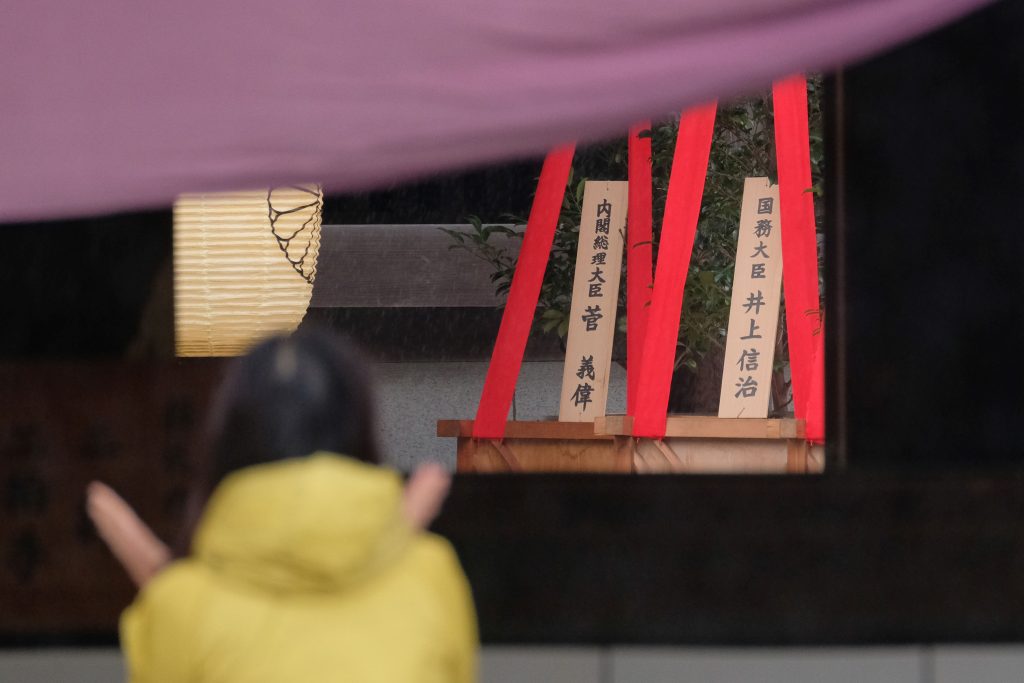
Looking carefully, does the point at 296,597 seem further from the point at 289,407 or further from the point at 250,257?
the point at 250,257

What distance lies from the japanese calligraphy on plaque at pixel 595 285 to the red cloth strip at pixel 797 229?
916mm

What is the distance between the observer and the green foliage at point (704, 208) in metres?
5.98

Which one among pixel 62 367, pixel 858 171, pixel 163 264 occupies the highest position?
pixel 858 171

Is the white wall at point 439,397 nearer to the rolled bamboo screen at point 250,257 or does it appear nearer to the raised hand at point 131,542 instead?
the rolled bamboo screen at point 250,257

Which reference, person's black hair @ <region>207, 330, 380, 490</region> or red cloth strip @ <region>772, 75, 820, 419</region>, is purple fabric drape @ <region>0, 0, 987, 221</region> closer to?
person's black hair @ <region>207, 330, 380, 490</region>

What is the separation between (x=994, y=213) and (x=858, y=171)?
1.23 feet

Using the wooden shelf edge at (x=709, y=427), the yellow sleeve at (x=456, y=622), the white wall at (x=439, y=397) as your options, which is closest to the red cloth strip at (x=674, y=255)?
the wooden shelf edge at (x=709, y=427)

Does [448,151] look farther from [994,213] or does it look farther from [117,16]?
[994,213]

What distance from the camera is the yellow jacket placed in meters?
1.73

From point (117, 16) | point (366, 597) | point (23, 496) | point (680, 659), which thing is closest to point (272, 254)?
point (23, 496)

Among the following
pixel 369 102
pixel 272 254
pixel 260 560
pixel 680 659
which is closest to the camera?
pixel 260 560

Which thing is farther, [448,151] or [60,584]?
[60,584]

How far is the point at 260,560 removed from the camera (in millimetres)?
1755

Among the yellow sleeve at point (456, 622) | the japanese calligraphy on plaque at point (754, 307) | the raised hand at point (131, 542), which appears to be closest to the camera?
the yellow sleeve at point (456, 622)
